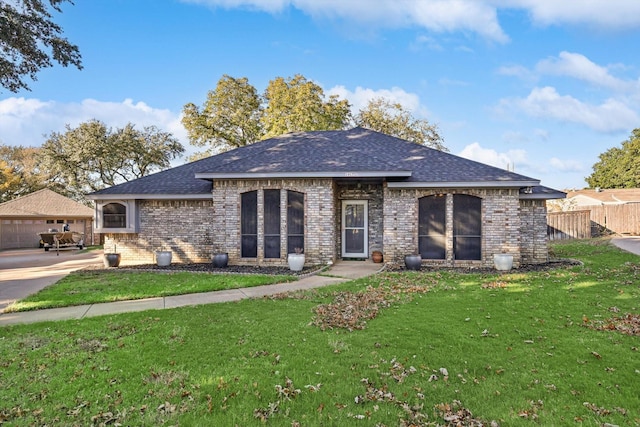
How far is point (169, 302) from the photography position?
7496 mm

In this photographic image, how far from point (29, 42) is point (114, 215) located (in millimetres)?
6726

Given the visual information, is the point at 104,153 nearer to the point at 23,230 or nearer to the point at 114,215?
the point at 23,230

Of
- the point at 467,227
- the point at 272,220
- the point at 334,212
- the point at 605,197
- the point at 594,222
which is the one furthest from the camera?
the point at 605,197

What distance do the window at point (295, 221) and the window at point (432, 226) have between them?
13.7 ft

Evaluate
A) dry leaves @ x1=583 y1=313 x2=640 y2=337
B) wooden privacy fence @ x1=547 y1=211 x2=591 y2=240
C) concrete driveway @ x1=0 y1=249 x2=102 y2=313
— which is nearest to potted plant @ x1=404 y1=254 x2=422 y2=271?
dry leaves @ x1=583 y1=313 x2=640 y2=337

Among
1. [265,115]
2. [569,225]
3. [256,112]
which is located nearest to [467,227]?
[569,225]


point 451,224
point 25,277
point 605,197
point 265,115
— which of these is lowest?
point 25,277

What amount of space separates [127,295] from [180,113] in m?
25.4

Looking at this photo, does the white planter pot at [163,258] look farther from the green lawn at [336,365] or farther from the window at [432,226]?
the window at [432,226]

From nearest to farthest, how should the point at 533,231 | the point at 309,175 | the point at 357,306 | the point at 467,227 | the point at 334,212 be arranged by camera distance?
the point at 357,306 → the point at 309,175 → the point at 467,227 → the point at 334,212 → the point at 533,231

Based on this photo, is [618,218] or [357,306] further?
[618,218]

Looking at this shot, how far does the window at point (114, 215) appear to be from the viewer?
13.8 metres

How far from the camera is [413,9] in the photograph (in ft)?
42.5

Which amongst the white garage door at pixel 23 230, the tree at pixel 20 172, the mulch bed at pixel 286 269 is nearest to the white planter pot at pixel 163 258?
the mulch bed at pixel 286 269
